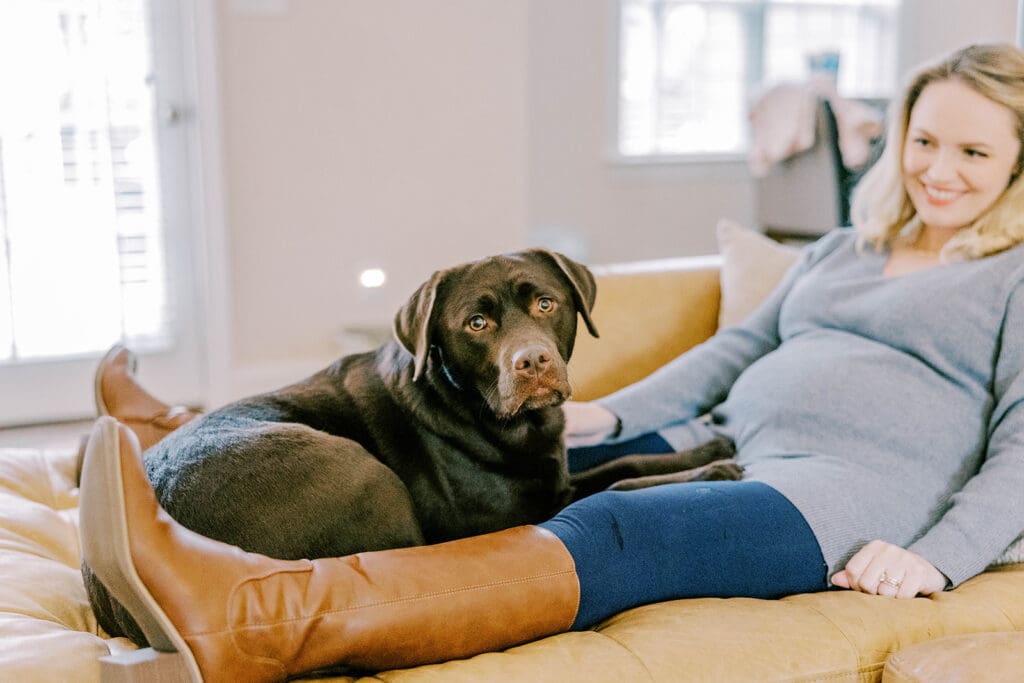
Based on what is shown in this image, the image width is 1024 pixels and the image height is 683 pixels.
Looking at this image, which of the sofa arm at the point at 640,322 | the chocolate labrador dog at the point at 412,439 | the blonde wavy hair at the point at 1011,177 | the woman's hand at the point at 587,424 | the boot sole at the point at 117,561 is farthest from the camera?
the sofa arm at the point at 640,322

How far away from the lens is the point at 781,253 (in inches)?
97.7

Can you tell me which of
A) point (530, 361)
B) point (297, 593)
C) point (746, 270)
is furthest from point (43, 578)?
point (746, 270)

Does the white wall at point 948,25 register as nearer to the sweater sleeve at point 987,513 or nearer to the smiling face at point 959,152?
the smiling face at point 959,152

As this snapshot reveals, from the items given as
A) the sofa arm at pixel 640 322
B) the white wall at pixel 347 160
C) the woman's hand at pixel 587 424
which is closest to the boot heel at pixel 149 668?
the woman's hand at pixel 587 424

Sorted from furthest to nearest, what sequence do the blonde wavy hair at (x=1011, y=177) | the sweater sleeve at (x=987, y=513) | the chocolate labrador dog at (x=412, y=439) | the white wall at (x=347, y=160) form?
the white wall at (x=347, y=160) < the blonde wavy hair at (x=1011, y=177) < the sweater sleeve at (x=987, y=513) < the chocolate labrador dog at (x=412, y=439)

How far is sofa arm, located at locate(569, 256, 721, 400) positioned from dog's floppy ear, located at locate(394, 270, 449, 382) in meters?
0.73

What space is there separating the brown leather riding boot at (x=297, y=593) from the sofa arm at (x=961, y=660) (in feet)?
1.46

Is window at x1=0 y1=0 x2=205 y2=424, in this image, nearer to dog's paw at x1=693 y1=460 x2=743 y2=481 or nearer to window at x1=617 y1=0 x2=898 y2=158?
window at x1=617 y1=0 x2=898 y2=158

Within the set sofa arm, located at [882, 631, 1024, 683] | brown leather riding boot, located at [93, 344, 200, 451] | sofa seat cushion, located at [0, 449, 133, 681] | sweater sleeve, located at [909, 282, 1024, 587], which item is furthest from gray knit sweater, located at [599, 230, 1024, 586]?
sofa seat cushion, located at [0, 449, 133, 681]

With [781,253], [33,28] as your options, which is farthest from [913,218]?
[33,28]

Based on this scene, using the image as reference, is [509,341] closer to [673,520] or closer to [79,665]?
[673,520]

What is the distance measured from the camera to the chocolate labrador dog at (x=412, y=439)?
1.48 metres

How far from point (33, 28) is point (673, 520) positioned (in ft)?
9.98

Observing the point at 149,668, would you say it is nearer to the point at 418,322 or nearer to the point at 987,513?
the point at 418,322
